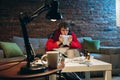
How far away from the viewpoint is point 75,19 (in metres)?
4.60

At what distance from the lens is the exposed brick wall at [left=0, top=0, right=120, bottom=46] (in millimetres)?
4305

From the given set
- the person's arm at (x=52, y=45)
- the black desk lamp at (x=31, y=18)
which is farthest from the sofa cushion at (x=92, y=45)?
the black desk lamp at (x=31, y=18)

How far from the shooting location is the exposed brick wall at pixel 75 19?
4305 mm

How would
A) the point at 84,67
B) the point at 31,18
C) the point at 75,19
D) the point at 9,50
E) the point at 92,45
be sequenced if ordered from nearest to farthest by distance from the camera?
the point at 31,18 → the point at 84,67 → the point at 9,50 → the point at 92,45 → the point at 75,19

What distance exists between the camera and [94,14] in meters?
4.69

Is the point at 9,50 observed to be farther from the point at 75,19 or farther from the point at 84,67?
the point at 75,19

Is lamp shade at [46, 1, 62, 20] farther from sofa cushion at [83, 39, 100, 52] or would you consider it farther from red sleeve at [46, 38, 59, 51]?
sofa cushion at [83, 39, 100, 52]

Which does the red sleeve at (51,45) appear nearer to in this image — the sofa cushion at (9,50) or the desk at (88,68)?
the sofa cushion at (9,50)

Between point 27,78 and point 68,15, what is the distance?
369 cm

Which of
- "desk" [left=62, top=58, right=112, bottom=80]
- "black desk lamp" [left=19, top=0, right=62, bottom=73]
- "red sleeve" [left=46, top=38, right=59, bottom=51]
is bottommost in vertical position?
"desk" [left=62, top=58, right=112, bottom=80]

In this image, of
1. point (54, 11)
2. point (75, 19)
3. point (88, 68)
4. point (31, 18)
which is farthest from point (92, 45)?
point (31, 18)

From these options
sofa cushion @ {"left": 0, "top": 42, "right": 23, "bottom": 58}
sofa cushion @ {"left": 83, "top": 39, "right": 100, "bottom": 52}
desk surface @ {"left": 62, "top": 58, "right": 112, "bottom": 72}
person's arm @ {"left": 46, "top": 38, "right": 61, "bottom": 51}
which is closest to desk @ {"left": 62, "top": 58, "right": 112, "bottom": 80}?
desk surface @ {"left": 62, "top": 58, "right": 112, "bottom": 72}

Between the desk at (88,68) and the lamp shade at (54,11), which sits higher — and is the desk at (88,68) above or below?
below

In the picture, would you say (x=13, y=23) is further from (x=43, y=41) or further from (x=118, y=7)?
(x=118, y=7)
